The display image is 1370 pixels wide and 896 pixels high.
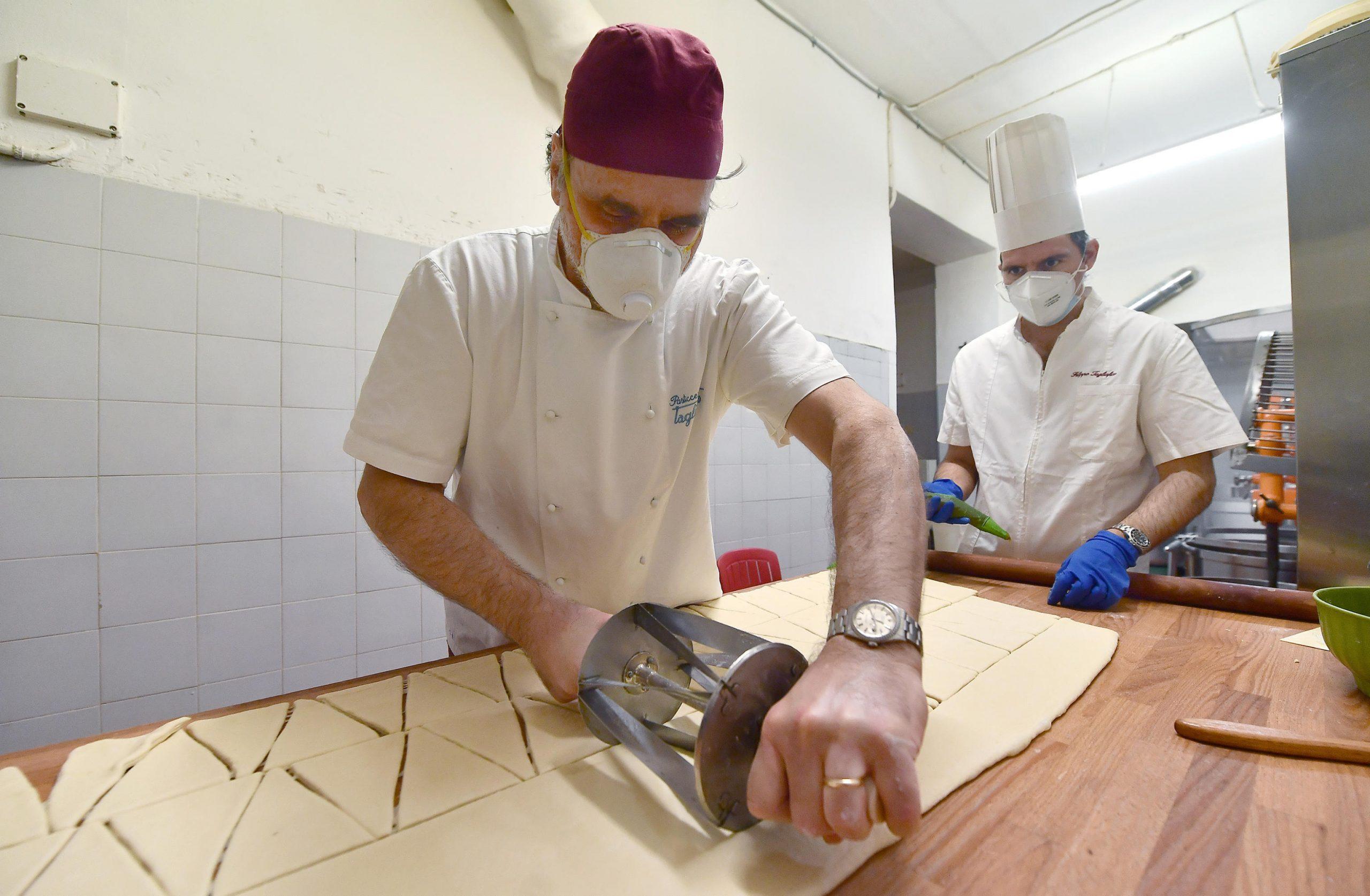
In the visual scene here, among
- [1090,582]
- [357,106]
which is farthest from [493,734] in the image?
[357,106]

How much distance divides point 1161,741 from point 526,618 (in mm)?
786

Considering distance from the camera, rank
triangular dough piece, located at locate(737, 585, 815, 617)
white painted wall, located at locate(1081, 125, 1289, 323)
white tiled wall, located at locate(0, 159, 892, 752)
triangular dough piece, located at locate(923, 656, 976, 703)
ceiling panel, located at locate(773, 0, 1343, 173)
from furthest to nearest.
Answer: white painted wall, located at locate(1081, 125, 1289, 323) → ceiling panel, located at locate(773, 0, 1343, 173) → white tiled wall, located at locate(0, 159, 892, 752) → triangular dough piece, located at locate(737, 585, 815, 617) → triangular dough piece, located at locate(923, 656, 976, 703)

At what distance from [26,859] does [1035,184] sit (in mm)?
2563

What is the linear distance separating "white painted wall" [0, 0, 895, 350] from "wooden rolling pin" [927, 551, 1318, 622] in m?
2.04

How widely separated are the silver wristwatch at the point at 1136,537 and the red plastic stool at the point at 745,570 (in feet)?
3.41

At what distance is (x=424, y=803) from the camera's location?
0.56m

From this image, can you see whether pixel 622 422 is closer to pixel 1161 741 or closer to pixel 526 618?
pixel 526 618

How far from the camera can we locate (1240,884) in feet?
1.41

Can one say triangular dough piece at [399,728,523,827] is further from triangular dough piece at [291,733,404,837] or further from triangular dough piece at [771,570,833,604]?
triangular dough piece at [771,570,833,604]

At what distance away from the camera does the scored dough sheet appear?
47 centimetres

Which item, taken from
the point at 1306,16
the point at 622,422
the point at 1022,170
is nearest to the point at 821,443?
the point at 622,422

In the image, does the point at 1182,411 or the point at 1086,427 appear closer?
the point at 1182,411

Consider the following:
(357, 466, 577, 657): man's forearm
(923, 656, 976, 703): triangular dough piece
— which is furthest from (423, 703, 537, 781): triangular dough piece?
(923, 656, 976, 703): triangular dough piece

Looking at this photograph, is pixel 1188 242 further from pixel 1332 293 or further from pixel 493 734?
pixel 493 734
